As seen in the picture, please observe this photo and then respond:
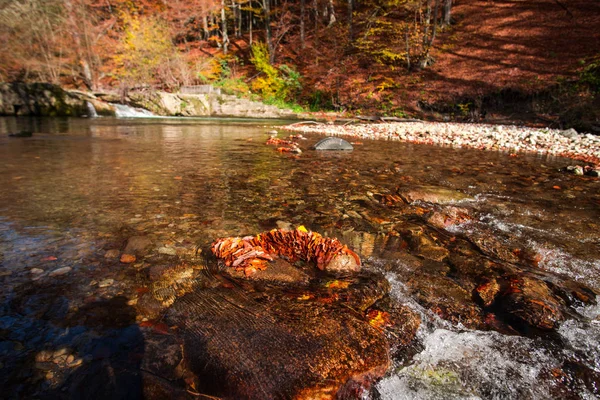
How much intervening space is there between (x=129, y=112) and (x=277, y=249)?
20696mm

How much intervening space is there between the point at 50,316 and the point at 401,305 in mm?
1896

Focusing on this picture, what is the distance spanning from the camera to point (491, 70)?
59.0 feet

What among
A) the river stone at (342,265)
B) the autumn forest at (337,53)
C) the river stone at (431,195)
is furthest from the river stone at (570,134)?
the river stone at (342,265)

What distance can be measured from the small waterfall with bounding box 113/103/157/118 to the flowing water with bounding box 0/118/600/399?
13.5 m

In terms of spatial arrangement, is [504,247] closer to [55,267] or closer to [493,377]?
[493,377]

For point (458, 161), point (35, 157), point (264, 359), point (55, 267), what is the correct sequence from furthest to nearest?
1. point (458, 161)
2. point (35, 157)
3. point (55, 267)
4. point (264, 359)

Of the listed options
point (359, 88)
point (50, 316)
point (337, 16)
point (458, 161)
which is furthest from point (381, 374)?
point (337, 16)

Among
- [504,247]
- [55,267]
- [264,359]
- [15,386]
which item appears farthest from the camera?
[504,247]

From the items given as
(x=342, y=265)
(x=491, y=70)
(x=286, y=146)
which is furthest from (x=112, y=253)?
(x=491, y=70)

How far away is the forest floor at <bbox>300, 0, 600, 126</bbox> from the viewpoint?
615 inches

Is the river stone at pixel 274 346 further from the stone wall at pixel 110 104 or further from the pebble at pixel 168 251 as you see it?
the stone wall at pixel 110 104

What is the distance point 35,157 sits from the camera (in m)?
5.74

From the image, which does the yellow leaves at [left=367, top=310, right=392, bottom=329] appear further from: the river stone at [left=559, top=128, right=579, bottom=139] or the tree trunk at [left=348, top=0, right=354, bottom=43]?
the tree trunk at [left=348, top=0, right=354, bottom=43]

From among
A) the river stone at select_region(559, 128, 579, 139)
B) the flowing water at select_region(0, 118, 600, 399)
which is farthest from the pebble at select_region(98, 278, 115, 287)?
the river stone at select_region(559, 128, 579, 139)
